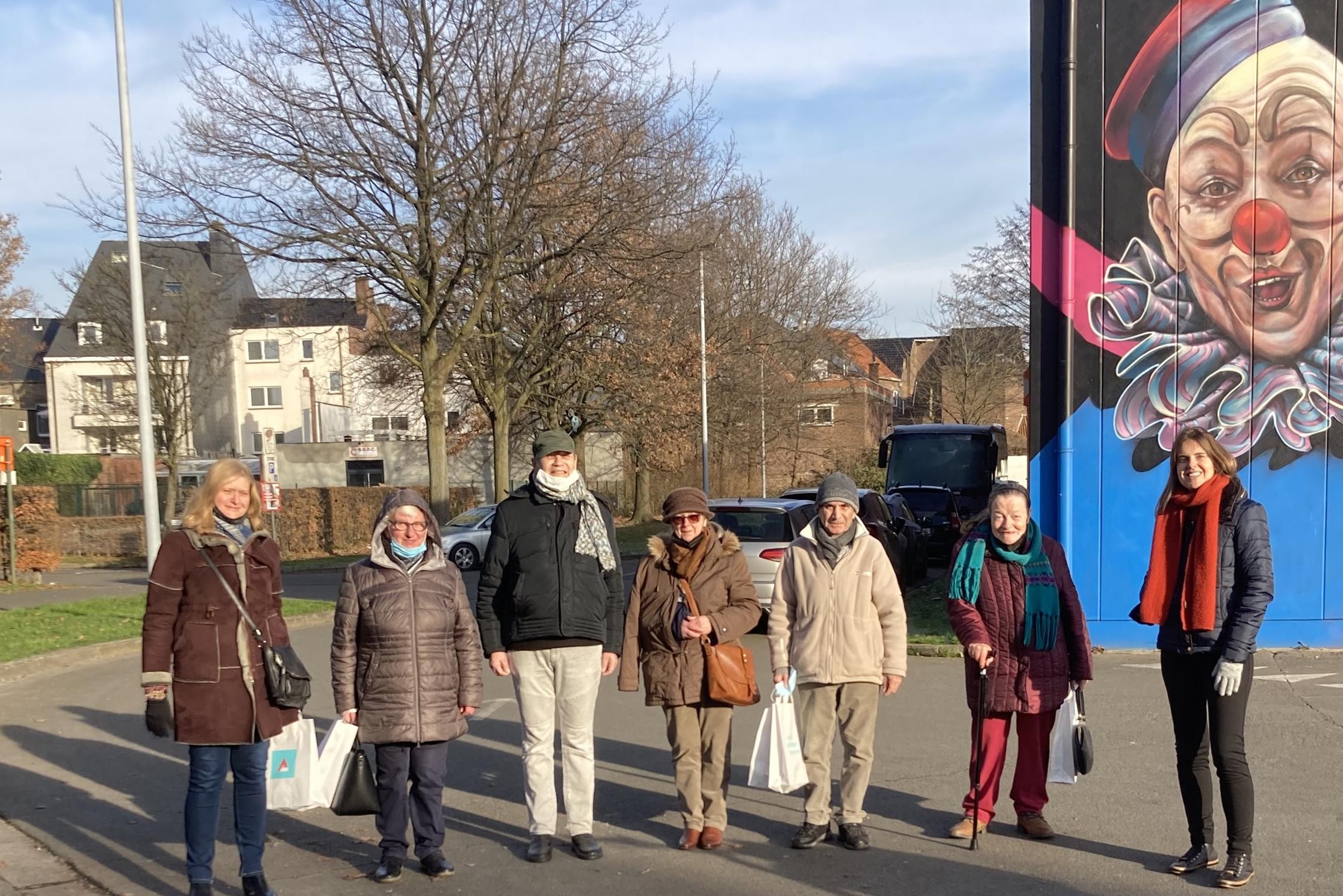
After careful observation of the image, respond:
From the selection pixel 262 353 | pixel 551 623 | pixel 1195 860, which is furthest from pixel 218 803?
pixel 262 353

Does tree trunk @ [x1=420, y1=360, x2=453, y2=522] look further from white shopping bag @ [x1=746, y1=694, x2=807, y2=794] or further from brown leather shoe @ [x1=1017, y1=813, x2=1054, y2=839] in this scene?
brown leather shoe @ [x1=1017, y1=813, x2=1054, y2=839]

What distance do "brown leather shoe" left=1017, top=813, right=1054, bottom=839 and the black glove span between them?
394cm

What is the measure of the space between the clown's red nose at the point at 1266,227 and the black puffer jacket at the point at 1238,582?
6882 millimetres

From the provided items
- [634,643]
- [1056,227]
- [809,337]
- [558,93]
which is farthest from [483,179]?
[809,337]

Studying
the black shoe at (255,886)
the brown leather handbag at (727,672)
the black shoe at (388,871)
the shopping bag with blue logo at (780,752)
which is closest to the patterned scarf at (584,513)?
the brown leather handbag at (727,672)

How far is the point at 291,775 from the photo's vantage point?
5320 mm

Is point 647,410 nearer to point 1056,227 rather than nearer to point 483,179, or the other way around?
point 483,179

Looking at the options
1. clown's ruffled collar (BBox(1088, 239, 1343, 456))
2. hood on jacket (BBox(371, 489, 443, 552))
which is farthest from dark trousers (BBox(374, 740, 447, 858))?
clown's ruffled collar (BBox(1088, 239, 1343, 456))

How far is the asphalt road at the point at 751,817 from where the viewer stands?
5156 mm

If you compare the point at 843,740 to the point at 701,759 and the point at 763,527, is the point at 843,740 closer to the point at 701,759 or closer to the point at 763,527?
the point at 701,759

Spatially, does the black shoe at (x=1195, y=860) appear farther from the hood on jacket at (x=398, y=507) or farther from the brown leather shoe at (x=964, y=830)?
the hood on jacket at (x=398, y=507)

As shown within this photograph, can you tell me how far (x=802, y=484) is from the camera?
47.0 metres

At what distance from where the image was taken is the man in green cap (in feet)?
18.0

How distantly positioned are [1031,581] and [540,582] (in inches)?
90.9
